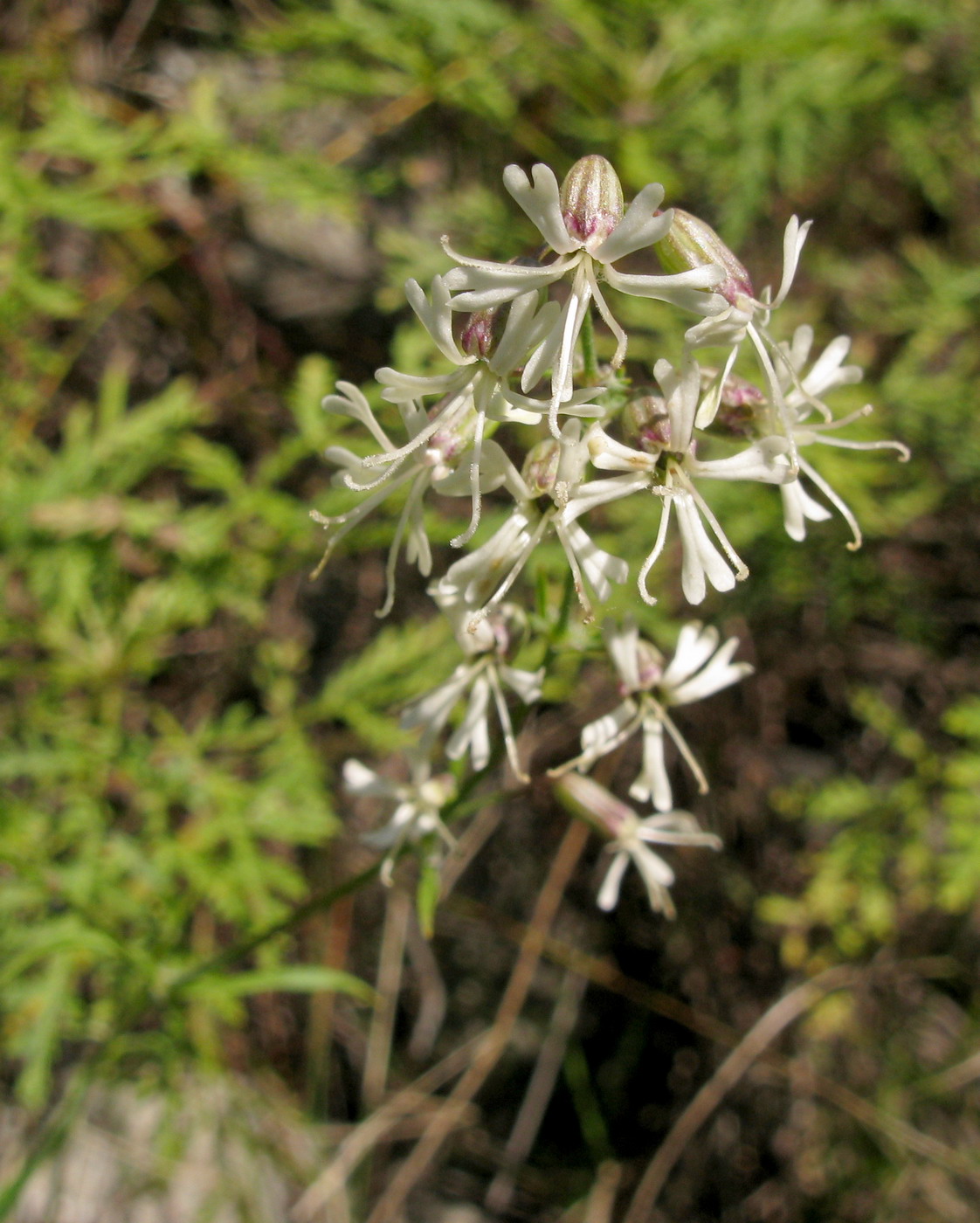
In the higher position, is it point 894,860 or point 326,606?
point 326,606

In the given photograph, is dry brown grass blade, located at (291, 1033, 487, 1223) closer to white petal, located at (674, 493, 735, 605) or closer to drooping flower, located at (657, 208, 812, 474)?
white petal, located at (674, 493, 735, 605)

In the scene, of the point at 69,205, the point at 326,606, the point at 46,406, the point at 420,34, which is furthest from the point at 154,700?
the point at 420,34

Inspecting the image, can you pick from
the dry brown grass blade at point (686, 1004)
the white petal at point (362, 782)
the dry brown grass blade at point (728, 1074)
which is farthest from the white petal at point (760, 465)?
the dry brown grass blade at point (728, 1074)

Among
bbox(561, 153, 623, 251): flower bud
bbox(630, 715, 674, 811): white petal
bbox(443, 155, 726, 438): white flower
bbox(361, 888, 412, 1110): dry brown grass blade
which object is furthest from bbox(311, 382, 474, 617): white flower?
bbox(361, 888, 412, 1110): dry brown grass blade

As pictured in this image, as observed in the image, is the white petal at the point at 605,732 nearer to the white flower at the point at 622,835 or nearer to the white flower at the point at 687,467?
the white flower at the point at 622,835

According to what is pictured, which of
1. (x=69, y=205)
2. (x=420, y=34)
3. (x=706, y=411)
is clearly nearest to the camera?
(x=706, y=411)

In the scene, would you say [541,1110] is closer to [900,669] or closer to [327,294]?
[900,669]

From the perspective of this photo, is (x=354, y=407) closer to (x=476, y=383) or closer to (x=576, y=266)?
(x=476, y=383)
